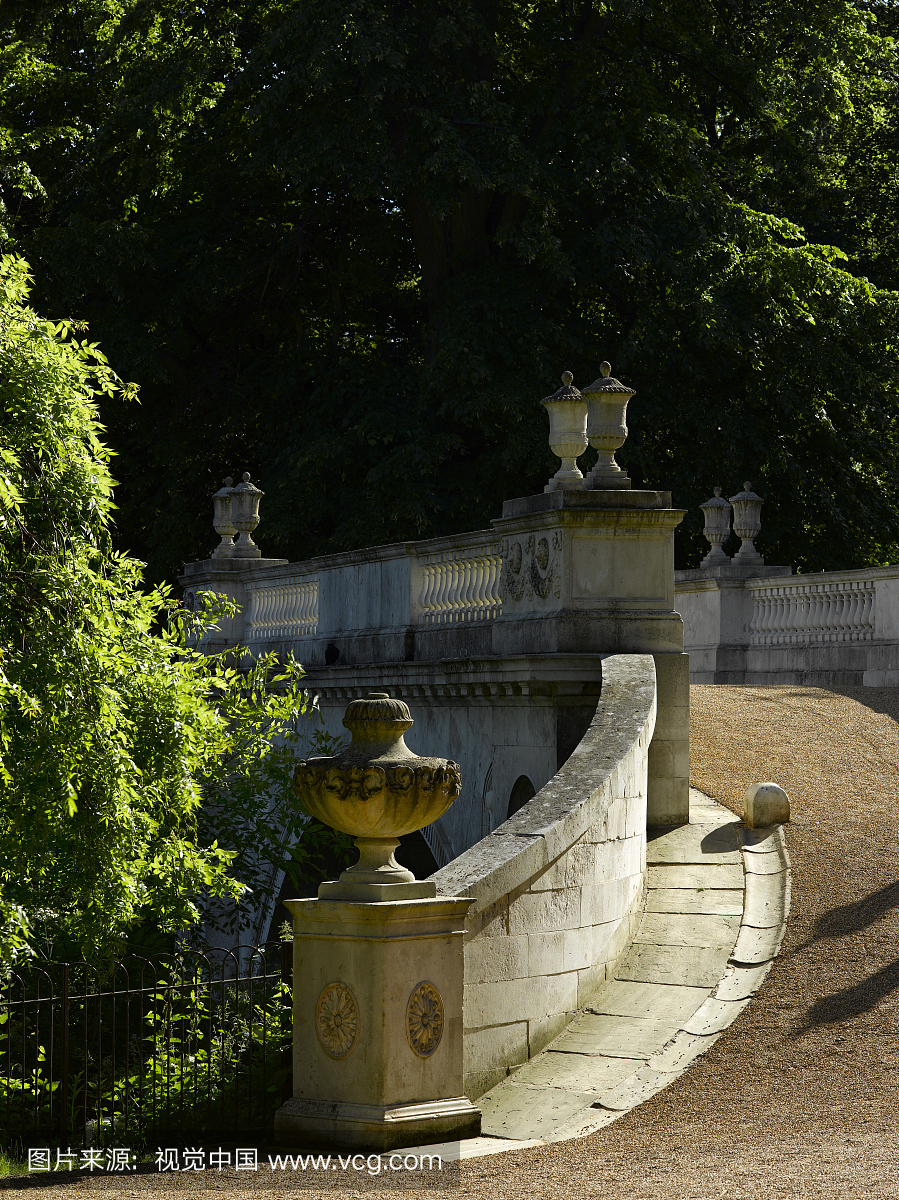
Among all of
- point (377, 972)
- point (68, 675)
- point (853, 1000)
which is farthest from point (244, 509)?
point (377, 972)

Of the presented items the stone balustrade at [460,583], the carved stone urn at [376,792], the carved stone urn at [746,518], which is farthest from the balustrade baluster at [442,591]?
the carved stone urn at [746,518]

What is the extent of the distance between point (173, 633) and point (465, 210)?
16127 millimetres

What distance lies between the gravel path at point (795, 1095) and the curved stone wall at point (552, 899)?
2.98 feet

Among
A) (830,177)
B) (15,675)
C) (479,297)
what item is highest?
(830,177)

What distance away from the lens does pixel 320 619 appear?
55.0 feet

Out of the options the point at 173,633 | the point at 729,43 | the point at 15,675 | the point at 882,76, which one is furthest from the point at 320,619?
the point at 882,76

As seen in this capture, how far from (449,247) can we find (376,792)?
20.4 meters

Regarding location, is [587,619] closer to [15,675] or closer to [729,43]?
[15,675]

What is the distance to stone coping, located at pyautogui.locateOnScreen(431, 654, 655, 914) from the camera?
7.50 meters

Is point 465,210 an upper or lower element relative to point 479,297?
upper

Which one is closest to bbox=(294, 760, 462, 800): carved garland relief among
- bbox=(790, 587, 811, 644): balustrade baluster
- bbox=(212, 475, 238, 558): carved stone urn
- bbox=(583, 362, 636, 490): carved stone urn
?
bbox=(583, 362, 636, 490): carved stone urn

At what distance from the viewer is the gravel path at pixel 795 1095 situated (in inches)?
228

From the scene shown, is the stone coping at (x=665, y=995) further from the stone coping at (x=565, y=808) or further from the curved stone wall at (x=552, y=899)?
the stone coping at (x=565, y=808)

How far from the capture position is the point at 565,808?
8.25 m
